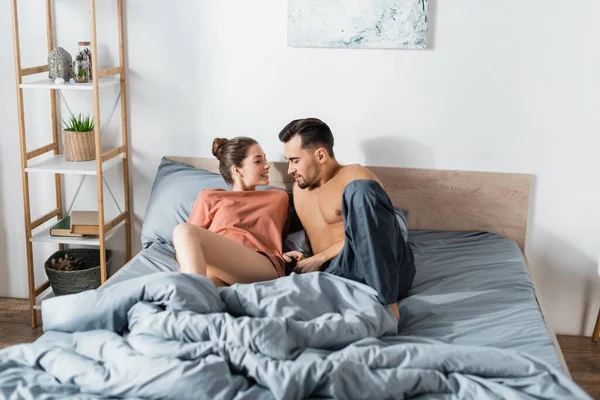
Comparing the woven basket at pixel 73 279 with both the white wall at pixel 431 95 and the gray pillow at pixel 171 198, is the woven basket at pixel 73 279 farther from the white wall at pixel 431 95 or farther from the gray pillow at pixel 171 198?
the white wall at pixel 431 95

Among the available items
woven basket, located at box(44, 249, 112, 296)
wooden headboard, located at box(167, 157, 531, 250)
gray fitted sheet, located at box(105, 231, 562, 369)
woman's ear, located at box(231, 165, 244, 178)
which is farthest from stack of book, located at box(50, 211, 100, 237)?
wooden headboard, located at box(167, 157, 531, 250)

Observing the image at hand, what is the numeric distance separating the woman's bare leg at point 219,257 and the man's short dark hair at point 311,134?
1.61 ft

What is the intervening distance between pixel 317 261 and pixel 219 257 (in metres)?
0.38

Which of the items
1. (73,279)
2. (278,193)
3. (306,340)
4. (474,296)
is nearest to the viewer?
(306,340)

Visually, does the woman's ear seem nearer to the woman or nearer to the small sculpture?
the woman

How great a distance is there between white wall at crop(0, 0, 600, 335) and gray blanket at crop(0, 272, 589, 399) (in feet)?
3.88

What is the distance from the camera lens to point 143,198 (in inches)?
134

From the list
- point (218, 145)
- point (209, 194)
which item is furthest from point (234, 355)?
point (218, 145)

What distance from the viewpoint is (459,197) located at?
315cm

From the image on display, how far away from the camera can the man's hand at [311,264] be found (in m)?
2.72

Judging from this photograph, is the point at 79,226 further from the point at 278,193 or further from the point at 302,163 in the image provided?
the point at 302,163

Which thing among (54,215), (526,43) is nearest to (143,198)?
(54,215)

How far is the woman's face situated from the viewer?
9.52 ft

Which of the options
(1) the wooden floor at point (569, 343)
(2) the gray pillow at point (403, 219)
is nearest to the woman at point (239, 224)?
(2) the gray pillow at point (403, 219)
